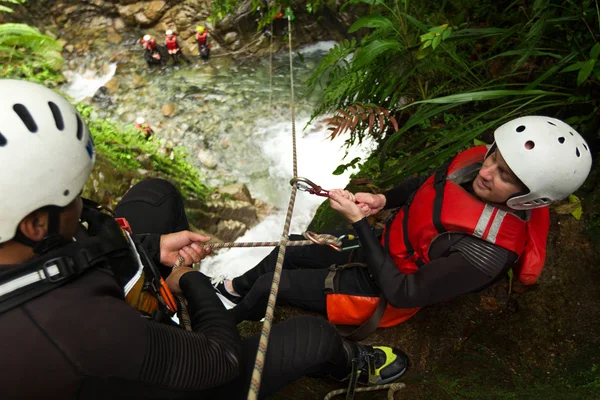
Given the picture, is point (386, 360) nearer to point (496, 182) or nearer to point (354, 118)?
point (496, 182)

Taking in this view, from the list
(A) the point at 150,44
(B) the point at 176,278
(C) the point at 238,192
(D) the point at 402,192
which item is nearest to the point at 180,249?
(B) the point at 176,278

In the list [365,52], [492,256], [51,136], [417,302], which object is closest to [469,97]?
[365,52]

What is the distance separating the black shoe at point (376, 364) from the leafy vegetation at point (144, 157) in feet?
13.0

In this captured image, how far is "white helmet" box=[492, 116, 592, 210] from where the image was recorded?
1.61 meters

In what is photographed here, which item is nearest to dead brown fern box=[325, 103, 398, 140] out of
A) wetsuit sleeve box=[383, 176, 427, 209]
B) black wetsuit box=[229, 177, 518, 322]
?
wetsuit sleeve box=[383, 176, 427, 209]

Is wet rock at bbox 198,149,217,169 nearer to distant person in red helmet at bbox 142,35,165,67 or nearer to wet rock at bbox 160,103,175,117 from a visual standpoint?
wet rock at bbox 160,103,175,117

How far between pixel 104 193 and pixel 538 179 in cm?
432

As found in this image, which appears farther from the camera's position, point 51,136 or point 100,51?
point 100,51

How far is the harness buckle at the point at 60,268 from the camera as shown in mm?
995

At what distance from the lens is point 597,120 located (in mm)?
2592

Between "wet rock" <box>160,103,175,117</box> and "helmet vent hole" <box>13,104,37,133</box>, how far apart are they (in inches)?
302

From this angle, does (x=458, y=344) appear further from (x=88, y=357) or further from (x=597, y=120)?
(x=88, y=357)

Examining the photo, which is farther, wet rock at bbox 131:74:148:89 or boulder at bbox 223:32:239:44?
boulder at bbox 223:32:239:44

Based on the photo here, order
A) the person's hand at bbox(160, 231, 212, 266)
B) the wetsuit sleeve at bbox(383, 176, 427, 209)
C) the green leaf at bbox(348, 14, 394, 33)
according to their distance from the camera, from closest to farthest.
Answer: the person's hand at bbox(160, 231, 212, 266)
the wetsuit sleeve at bbox(383, 176, 427, 209)
the green leaf at bbox(348, 14, 394, 33)
